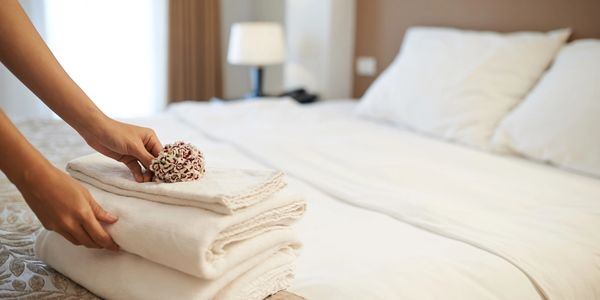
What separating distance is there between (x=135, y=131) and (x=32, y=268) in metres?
0.29

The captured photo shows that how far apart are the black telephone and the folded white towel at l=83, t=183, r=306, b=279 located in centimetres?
253

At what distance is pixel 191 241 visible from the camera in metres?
0.73

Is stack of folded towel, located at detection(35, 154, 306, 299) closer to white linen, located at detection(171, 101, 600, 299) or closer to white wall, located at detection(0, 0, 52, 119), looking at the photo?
white linen, located at detection(171, 101, 600, 299)

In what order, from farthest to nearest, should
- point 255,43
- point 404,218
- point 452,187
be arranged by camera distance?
point 255,43 → point 452,187 → point 404,218

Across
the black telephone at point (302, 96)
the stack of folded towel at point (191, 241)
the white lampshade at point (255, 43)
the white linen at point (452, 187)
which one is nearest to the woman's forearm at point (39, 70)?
the stack of folded towel at point (191, 241)

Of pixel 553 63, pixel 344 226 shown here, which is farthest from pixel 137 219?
pixel 553 63

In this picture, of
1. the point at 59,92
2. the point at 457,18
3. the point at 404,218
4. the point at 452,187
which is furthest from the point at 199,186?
the point at 457,18

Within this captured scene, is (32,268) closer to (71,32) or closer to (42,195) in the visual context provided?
(42,195)

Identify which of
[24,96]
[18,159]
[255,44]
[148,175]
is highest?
[18,159]

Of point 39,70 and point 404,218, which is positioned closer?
point 39,70

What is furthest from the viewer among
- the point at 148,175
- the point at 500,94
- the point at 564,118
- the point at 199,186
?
the point at 500,94

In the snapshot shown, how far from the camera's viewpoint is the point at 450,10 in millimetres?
2748

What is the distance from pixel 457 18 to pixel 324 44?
94 cm

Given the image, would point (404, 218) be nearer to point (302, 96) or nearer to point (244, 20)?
point (302, 96)
